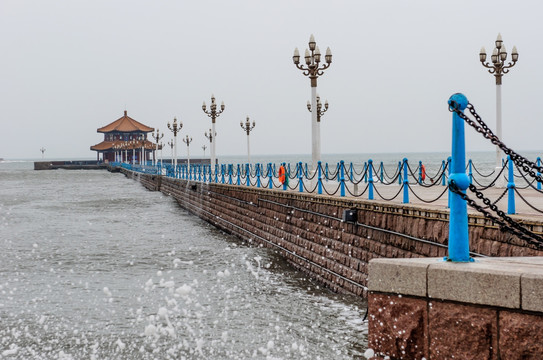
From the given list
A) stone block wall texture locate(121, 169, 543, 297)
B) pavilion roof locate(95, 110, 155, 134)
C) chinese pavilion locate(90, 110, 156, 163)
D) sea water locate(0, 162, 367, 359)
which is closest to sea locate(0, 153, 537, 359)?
sea water locate(0, 162, 367, 359)

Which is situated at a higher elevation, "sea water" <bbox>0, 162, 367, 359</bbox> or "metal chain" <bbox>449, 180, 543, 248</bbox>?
"metal chain" <bbox>449, 180, 543, 248</bbox>

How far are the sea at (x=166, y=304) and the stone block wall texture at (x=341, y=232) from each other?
51 centimetres

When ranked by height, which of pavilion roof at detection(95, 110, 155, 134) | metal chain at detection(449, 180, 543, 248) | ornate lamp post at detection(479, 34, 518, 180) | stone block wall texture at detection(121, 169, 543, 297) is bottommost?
stone block wall texture at detection(121, 169, 543, 297)

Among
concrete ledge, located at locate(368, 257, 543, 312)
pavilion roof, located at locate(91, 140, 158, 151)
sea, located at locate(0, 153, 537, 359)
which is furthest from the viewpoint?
pavilion roof, located at locate(91, 140, 158, 151)

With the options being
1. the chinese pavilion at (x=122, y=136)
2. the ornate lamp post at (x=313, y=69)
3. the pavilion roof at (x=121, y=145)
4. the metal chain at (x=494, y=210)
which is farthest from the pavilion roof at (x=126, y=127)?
the metal chain at (x=494, y=210)

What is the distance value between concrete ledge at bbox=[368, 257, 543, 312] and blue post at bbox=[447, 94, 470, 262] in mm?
151

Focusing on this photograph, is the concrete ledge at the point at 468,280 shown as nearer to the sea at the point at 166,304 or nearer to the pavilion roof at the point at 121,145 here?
the sea at the point at 166,304

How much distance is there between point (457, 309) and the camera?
4.62 metres

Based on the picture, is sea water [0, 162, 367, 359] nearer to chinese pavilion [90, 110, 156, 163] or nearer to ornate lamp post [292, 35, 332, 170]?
ornate lamp post [292, 35, 332, 170]

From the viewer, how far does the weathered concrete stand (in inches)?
169

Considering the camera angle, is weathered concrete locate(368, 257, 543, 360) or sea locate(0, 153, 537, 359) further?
sea locate(0, 153, 537, 359)

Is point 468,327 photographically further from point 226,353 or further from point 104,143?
point 104,143

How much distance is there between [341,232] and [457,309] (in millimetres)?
9051

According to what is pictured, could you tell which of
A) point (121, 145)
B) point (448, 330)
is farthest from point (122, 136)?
point (448, 330)
